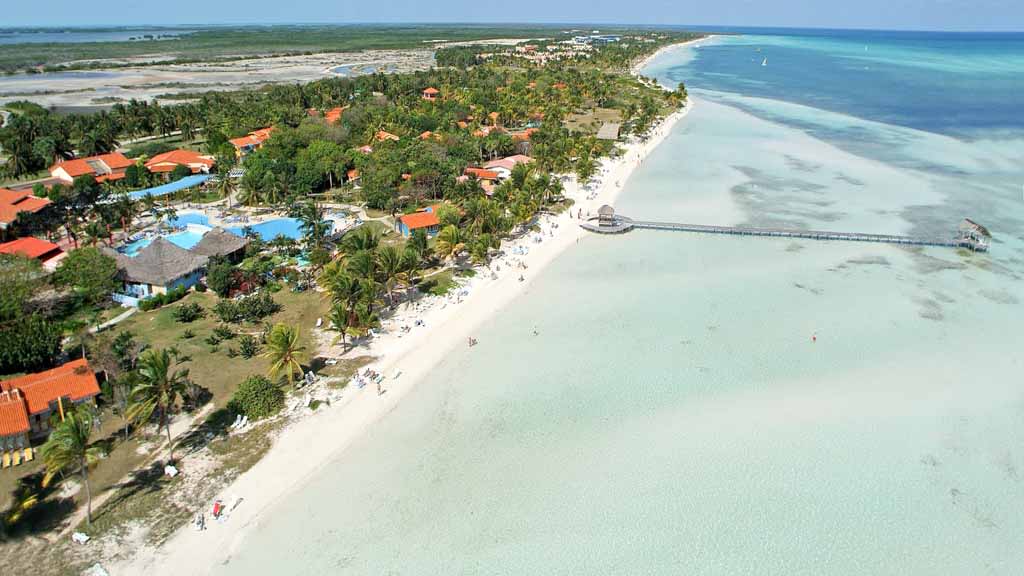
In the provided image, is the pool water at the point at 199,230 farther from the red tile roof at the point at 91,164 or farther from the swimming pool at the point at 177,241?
the red tile roof at the point at 91,164

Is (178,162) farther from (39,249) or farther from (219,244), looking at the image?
(219,244)

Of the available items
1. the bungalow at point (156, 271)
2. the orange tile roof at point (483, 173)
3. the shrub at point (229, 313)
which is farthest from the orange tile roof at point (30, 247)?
the orange tile roof at point (483, 173)

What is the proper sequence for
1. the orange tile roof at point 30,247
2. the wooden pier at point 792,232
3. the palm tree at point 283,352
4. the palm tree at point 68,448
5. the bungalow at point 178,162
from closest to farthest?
the palm tree at point 68,448, the palm tree at point 283,352, the orange tile roof at point 30,247, the wooden pier at point 792,232, the bungalow at point 178,162

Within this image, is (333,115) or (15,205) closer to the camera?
(15,205)

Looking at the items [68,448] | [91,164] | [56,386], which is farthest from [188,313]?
[91,164]

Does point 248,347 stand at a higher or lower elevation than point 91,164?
lower

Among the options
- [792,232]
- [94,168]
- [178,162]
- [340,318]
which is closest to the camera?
[340,318]
